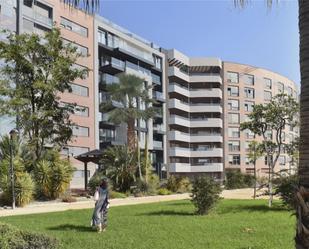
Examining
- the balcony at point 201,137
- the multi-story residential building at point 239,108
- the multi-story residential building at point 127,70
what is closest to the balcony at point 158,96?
the multi-story residential building at point 127,70

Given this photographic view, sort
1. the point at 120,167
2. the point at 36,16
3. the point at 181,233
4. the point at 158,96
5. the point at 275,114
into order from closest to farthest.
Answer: the point at 181,233, the point at 275,114, the point at 120,167, the point at 36,16, the point at 158,96

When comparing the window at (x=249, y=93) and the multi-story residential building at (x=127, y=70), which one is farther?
the window at (x=249, y=93)

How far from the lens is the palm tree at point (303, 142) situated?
340 centimetres

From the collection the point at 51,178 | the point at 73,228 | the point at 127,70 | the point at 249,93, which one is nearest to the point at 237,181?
the point at 127,70

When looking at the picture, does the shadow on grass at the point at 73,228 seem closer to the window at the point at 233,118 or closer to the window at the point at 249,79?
the window at the point at 233,118

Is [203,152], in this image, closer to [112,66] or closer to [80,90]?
[112,66]

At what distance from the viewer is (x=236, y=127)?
311 ft

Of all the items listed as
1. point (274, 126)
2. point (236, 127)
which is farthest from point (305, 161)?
point (236, 127)

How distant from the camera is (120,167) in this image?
38.5m

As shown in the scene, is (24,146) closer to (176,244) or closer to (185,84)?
(176,244)

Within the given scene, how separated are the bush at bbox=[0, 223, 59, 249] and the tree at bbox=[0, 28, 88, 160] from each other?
75.0 feet

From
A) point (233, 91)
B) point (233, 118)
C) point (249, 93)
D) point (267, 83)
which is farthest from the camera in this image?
point (267, 83)

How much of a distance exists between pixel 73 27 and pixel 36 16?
8.45m

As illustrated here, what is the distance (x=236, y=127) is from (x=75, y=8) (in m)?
91.2
